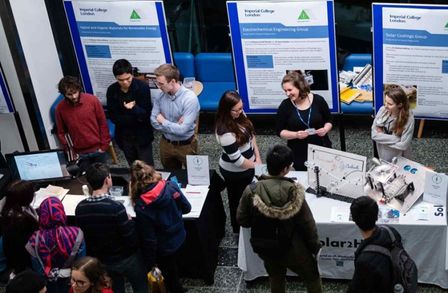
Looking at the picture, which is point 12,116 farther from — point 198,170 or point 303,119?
point 303,119

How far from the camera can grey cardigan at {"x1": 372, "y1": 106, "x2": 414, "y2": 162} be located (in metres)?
4.84

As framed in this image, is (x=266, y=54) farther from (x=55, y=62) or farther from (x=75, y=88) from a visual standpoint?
(x=55, y=62)

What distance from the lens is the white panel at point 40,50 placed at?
245 inches

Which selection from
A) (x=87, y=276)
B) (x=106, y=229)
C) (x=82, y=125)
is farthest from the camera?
(x=82, y=125)

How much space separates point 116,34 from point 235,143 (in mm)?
2511

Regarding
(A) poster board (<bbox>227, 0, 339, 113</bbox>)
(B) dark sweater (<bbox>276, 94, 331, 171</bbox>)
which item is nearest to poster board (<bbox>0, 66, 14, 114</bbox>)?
(A) poster board (<bbox>227, 0, 339, 113</bbox>)

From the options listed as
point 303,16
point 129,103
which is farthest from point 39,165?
point 303,16

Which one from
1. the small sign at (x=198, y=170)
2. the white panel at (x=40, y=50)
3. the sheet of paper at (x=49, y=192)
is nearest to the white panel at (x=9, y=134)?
the white panel at (x=40, y=50)

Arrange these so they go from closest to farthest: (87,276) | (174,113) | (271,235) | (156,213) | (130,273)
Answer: (87,276)
(271,235)
(156,213)
(130,273)
(174,113)

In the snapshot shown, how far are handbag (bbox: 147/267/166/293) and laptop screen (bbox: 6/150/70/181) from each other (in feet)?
4.56

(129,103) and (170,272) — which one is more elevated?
(129,103)

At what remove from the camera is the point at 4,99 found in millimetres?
6223

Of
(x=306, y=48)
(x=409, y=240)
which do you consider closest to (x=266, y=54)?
(x=306, y=48)

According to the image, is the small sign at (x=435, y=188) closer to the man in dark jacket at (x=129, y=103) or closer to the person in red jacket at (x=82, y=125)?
the man in dark jacket at (x=129, y=103)
